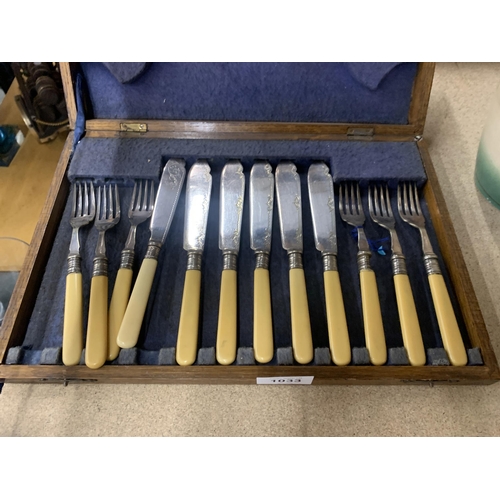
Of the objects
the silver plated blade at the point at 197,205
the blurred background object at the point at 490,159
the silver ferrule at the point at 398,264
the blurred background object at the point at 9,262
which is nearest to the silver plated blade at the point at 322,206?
the silver ferrule at the point at 398,264

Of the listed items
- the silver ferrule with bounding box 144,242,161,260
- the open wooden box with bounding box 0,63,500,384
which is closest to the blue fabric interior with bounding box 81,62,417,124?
the open wooden box with bounding box 0,63,500,384

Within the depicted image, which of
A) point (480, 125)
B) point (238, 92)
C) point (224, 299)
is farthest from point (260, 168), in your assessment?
point (480, 125)

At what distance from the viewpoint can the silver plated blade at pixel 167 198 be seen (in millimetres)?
745

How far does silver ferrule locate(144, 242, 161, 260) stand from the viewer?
27.7 inches

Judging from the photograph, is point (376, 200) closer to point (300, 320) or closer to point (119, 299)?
point (300, 320)

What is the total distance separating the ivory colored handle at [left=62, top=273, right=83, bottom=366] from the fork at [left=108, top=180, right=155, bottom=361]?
0.05 m

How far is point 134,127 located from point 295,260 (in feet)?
1.46

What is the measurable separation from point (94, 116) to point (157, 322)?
0.49 metres

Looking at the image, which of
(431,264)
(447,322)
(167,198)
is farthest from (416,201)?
(167,198)

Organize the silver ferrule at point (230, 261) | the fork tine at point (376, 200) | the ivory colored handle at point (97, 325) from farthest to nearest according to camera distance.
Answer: the fork tine at point (376, 200) < the silver ferrule at point (230, 261) < the ivory colored handle at point (97, 325)

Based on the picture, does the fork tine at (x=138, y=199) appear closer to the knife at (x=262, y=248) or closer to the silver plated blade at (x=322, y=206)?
the knife at (x=262, y=248)

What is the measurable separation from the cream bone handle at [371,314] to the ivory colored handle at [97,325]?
0.40 metres

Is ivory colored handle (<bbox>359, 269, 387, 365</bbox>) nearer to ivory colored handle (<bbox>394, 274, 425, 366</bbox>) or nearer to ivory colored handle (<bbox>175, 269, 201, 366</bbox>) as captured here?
ivory colored handle (<bbox>394, 274, 425, 366</bbox>)
